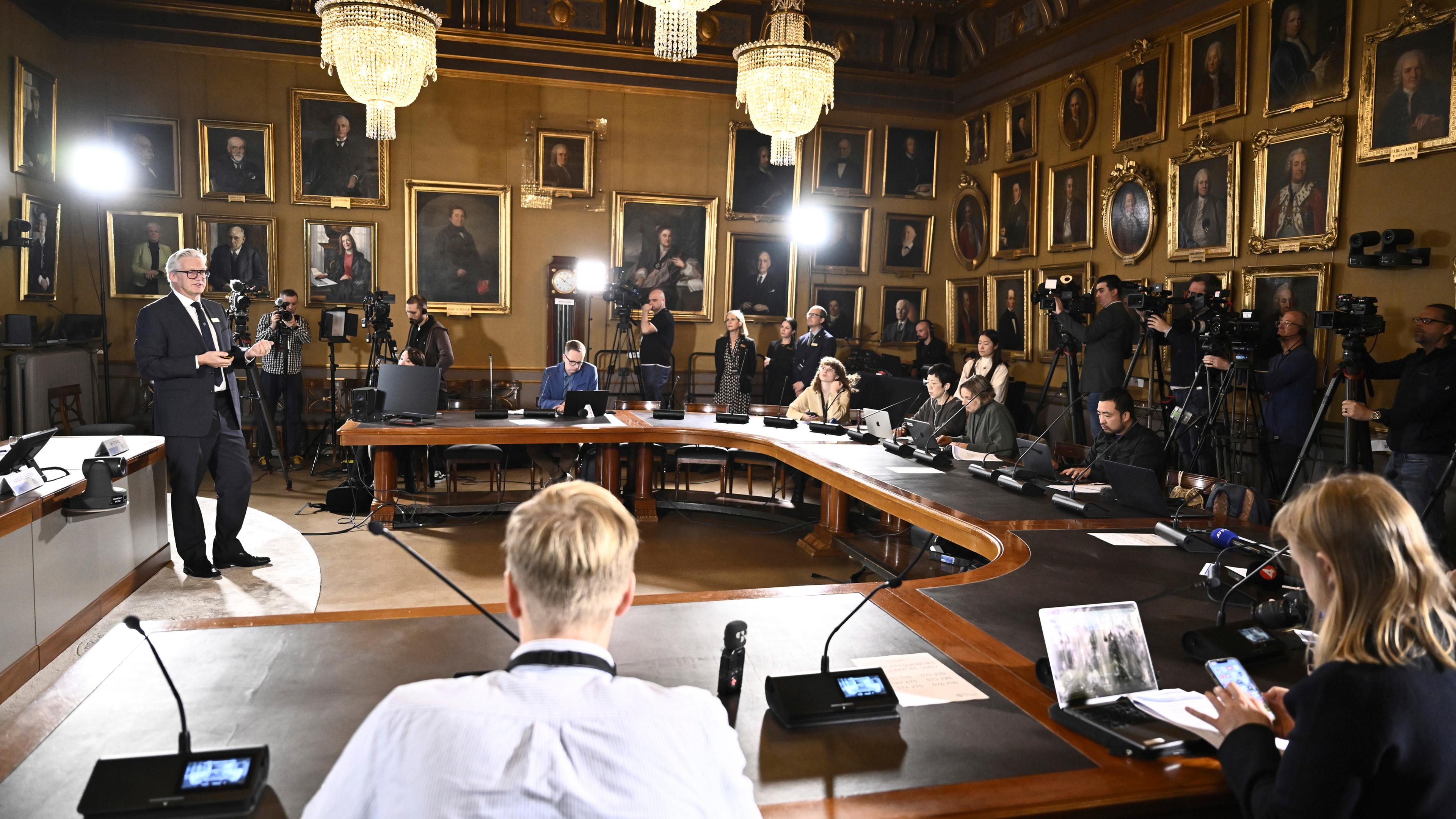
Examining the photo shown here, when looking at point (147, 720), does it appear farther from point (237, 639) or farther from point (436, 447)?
point (436, 447)

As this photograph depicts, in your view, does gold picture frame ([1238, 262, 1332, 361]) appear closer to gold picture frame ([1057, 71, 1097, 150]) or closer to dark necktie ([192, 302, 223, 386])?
gold picture frame ([1057, 71, 1097, 150])

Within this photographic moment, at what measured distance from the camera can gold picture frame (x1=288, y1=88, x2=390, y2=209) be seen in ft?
29.5

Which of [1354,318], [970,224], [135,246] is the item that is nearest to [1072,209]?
[970,224]

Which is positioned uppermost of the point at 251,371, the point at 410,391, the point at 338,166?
the point at 338,166

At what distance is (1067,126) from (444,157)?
5.96 meters

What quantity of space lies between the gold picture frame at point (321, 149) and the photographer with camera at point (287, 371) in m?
1.08

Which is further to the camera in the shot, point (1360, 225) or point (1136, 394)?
point (1136, 394)

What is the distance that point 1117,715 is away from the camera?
6.09ft

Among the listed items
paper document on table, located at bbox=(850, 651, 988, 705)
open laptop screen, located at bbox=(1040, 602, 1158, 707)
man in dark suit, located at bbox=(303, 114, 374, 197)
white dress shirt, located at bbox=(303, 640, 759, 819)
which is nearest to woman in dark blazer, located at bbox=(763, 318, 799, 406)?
man in dark suit, located at bbox=(303, 114, 374, 197)

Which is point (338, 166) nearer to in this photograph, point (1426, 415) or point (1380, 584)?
point (1426, 415)

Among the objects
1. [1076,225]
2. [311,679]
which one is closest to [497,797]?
[311,679]

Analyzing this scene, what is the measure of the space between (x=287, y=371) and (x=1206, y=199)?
787cm

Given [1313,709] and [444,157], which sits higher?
[444,157]

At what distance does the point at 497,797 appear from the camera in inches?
40.4
